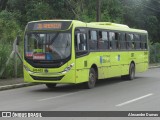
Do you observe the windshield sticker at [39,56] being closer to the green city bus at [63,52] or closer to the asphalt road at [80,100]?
the green city bus at [63,52]

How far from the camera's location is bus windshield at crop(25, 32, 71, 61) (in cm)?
1686

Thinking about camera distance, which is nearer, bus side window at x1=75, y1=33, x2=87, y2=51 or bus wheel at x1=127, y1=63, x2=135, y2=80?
bus side window at x1=75, y1=33, x2=87, y2=51

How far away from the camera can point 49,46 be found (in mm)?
17016

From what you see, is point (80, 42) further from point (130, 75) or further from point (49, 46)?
point (130, 75)

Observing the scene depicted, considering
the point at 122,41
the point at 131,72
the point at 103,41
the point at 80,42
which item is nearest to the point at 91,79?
the point at 80,42

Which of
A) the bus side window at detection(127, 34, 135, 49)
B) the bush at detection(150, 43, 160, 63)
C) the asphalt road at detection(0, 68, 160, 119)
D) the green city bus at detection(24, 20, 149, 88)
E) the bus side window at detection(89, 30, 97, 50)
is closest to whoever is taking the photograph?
the asphalt road at detection(0, 68, 160, 119)

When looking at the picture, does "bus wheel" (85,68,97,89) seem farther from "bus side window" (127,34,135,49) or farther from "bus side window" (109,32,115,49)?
Result: "bus side window" (127,34,135,49)

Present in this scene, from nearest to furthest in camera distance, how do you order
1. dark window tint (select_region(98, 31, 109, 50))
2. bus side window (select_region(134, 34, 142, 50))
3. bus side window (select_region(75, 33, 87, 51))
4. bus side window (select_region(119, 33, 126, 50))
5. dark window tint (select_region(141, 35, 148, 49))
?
bus side window (select_region(75, 33, 87, 51)) → dark window tint (select_region(98, 31, 109, 50)) → bus side window (select_region(119, 33, 126, 50)) → bus side window (select_region(134, 34, 142, 50)) → dark window tint (select_region(141, 35, 148, 49))

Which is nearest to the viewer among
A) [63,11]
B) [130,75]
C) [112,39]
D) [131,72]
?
[112,39]

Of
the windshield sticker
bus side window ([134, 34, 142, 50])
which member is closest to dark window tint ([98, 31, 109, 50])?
the windshield sticker

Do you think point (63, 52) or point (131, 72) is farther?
point (131, 72)

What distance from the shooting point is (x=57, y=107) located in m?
12.5

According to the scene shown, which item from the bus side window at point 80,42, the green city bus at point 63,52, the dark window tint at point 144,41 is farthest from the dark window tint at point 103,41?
the dark window tint at point 144,41

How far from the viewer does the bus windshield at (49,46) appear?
1686cm
